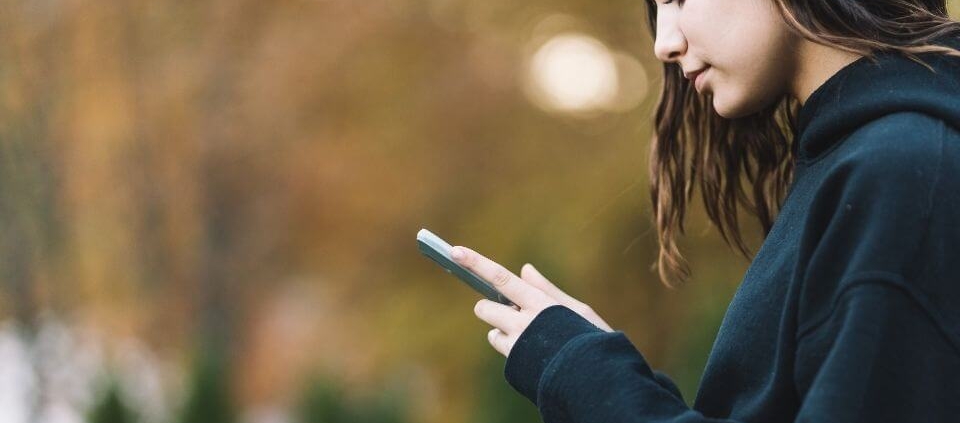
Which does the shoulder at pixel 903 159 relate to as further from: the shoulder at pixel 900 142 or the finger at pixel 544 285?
the finger at pixel 544 285

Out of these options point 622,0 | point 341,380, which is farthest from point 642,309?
point 341,380

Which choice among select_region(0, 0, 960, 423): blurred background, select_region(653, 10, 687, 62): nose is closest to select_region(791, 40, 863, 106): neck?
select_region(653, 10, 687, 62): nose

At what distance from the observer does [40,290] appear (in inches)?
320

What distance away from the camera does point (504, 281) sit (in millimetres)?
1536

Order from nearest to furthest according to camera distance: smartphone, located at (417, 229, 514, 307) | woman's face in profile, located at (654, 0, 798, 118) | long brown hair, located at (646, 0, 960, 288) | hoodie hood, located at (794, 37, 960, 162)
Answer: hoodie hood, located at (794, 37, 960, 162), woman's face in profile, located at (654, 0, 798, 118), smartphone, located at (417, 229, 514, 307), long brown hair, located at (646, 0, 960, 288)

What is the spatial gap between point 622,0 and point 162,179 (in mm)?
4351

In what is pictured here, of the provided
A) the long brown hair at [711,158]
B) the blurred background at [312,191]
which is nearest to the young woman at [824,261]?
the long brown hair at [711,158]

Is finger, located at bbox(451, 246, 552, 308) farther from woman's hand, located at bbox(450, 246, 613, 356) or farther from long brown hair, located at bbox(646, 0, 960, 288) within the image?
long brown hair, located at bbox(646, 0, 960, 288)

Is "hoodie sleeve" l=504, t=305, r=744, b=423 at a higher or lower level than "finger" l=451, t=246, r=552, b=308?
lower

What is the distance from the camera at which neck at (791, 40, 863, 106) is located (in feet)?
4.79

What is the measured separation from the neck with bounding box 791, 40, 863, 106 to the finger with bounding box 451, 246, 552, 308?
381 mm

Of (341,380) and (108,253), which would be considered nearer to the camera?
(341,380)

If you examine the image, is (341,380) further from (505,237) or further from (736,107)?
(736,107)

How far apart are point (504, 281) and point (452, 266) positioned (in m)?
0.07
